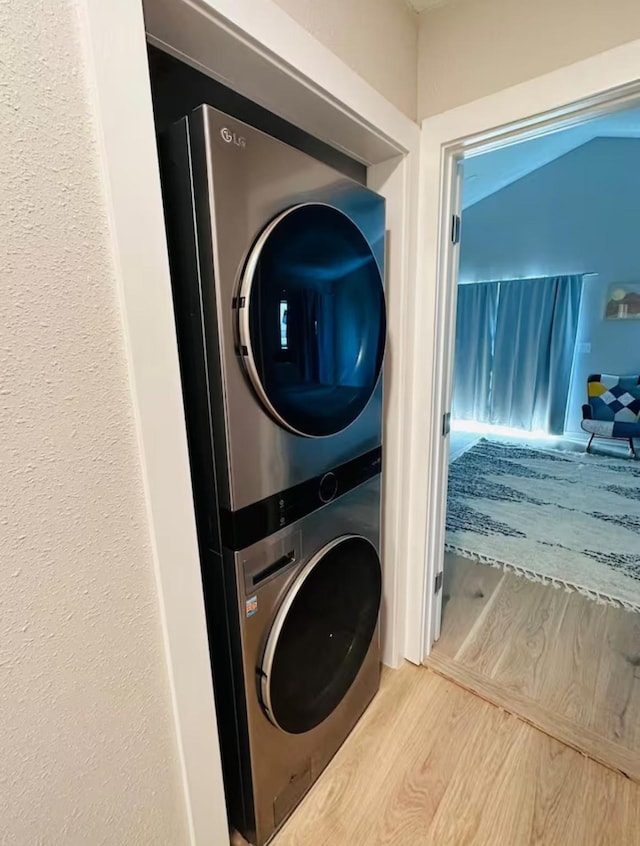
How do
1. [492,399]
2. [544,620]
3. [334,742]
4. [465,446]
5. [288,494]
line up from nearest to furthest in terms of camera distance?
[288,494] < [334,742] < [544,620] < [465,446] < [492,399]

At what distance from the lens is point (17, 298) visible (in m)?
0.50

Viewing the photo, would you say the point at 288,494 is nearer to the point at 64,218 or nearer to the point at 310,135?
the point at 64,218

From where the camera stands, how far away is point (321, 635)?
108 centimetres

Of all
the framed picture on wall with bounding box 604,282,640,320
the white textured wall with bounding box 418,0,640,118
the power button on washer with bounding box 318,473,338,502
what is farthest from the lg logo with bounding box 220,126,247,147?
the framed picture on wall with bounding box 604,282,640,320

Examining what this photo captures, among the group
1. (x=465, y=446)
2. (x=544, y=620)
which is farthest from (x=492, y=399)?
(x=544, y=620)

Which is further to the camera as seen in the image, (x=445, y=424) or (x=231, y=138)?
(x=445, y=424)

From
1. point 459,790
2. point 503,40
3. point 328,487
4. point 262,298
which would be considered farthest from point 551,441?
point 262,298

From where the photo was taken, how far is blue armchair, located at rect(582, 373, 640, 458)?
3.99 metres

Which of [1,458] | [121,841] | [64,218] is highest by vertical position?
[64,218]

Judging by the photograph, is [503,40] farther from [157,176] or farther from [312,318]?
[157,176]

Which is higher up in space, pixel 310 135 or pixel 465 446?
pixel 310 135

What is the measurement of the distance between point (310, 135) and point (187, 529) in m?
1.11

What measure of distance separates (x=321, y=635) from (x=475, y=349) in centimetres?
498

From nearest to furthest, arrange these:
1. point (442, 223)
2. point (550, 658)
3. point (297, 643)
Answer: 1. point (297, 643)
2. point (442, 223)
3. point (550, 658)
